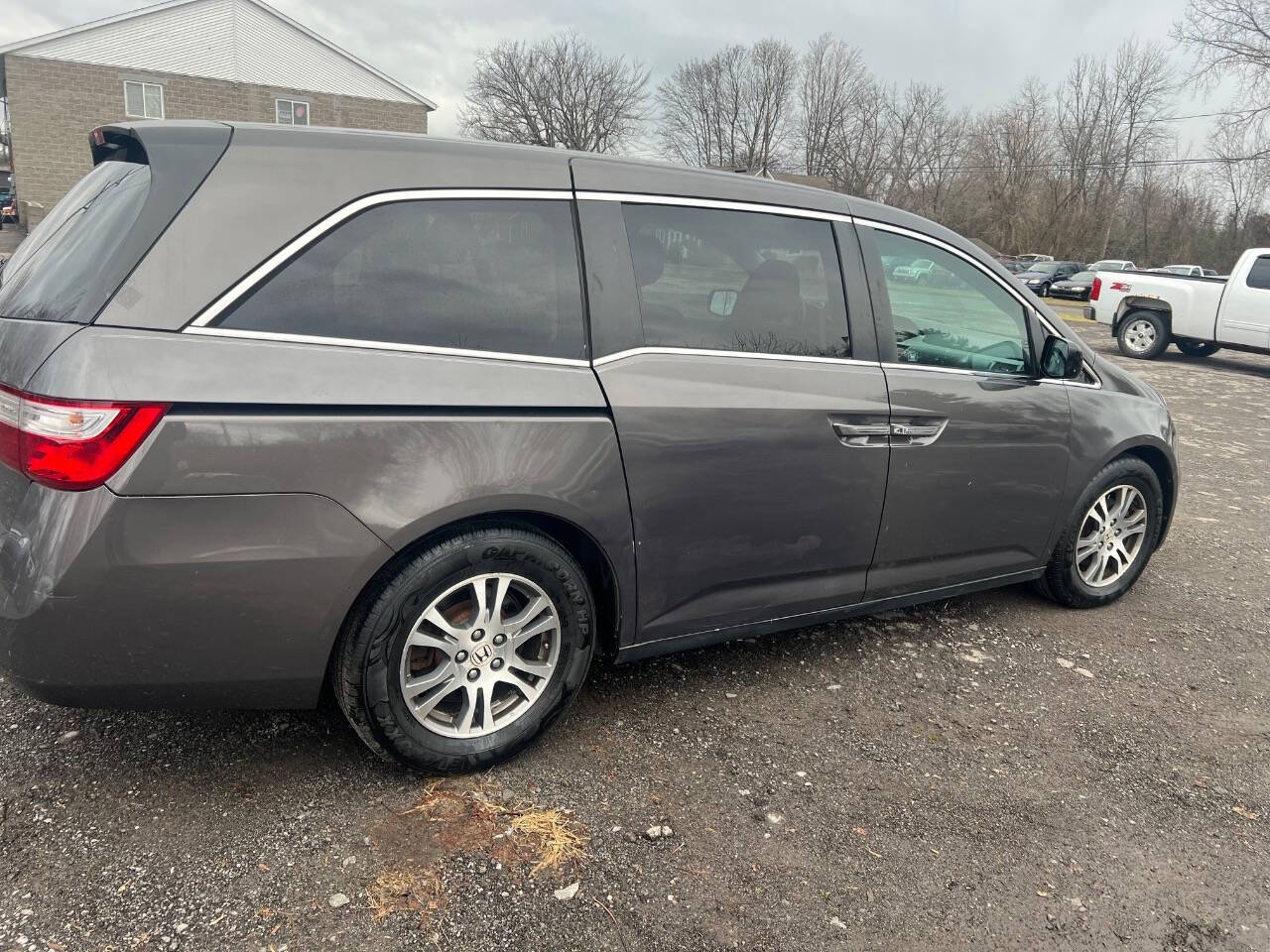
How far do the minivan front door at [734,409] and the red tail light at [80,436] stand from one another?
3.93ft

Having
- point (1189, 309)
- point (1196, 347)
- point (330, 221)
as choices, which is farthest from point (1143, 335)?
point (330, 221)

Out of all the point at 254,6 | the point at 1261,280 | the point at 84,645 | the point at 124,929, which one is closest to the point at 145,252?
the point at 84,645

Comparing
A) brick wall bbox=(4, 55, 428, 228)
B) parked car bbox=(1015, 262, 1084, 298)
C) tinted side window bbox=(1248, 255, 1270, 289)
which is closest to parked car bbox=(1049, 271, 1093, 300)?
parked car bbox=(1015, 262, 1084, 298)

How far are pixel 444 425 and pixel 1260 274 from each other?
592 inches

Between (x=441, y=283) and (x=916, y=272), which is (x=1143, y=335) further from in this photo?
(x=441, y=283)

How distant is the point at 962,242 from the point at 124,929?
139 inches

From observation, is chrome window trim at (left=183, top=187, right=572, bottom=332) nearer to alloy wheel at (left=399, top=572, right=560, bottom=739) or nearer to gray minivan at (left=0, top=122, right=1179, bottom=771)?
gray minivan at (left=0, top=122, right=1179, bottom=771)

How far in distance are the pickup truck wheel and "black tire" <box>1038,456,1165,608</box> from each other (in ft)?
39.1

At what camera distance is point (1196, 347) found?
1485cm

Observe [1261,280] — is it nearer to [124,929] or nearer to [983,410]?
[983,410]

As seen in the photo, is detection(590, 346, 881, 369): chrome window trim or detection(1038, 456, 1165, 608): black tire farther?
detection(1038, 456, 1165, 608): black tire

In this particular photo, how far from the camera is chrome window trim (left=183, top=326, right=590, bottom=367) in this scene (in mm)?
2115

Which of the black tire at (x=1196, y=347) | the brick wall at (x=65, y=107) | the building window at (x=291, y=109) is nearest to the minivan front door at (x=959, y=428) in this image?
the black tire at (x=1196, y=347)

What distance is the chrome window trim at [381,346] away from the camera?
2.12 meters
